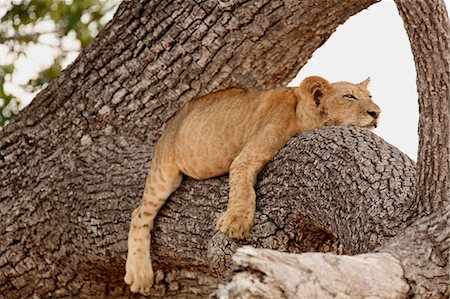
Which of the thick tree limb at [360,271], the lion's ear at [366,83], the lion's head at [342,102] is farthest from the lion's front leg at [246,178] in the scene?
the thick tree limb at [360,271]

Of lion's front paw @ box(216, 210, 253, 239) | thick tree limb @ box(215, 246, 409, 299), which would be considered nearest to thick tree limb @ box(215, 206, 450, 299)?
thick tree limb @ box(215, 246, 409, 299)

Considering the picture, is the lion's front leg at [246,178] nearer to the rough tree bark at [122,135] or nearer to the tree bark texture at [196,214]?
the tree bark texture at [196,214]

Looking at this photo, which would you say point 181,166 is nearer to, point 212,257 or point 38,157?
point 212,257

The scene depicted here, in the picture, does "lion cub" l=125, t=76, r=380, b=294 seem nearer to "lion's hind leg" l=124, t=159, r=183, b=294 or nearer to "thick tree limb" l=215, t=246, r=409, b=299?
"lion's hind leg" l=124, t=159, r=183, b=294

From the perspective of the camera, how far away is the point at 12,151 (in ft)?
19.8

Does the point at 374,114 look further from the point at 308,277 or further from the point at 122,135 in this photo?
the point at 308,277

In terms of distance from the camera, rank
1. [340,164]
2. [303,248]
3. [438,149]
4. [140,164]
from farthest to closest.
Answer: [140,164], [303,248], [340,164], [438,149]

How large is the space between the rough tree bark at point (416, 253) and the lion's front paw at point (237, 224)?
2.93ft

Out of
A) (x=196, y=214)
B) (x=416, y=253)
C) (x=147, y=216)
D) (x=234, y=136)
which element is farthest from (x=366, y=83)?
(x=416, y=253)

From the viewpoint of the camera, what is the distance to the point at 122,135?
5.87m

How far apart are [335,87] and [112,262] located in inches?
60.6

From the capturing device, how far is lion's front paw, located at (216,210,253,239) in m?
4.54

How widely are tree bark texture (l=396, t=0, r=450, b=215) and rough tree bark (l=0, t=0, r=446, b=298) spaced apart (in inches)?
52.3

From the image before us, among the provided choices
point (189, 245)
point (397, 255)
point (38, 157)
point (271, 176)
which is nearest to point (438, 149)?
point (397, 255)
